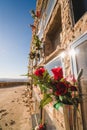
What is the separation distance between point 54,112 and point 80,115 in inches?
64.6

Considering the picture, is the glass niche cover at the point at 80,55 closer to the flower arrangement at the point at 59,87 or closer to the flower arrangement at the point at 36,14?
the flower arrangement at the point at 59,87

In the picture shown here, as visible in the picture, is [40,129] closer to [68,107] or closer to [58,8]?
[68,107]

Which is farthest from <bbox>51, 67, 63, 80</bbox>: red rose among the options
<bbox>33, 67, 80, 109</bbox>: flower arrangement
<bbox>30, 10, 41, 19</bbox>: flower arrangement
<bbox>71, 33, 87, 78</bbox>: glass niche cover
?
<bbox>30, 10, 41, 19</bbox>: flower arrangement

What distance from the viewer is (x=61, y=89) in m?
1.41

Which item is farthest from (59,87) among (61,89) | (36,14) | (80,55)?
(36,14)

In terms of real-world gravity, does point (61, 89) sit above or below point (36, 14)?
below

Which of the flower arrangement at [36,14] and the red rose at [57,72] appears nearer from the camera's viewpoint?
the red rose at [57,72]

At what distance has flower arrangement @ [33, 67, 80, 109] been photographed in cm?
145

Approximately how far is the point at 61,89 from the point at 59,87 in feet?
0.11

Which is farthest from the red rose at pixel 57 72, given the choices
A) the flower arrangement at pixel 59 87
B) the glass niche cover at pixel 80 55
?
the glass niche cover at pixel 80 55

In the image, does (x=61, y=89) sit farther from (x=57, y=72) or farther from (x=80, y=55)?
(x=80, y=55)

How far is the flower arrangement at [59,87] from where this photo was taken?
1448mm

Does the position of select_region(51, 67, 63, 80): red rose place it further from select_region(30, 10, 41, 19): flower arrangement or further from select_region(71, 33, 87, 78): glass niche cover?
select_region(30, 10, 41, 19): flower arrangement

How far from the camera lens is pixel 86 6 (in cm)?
257
